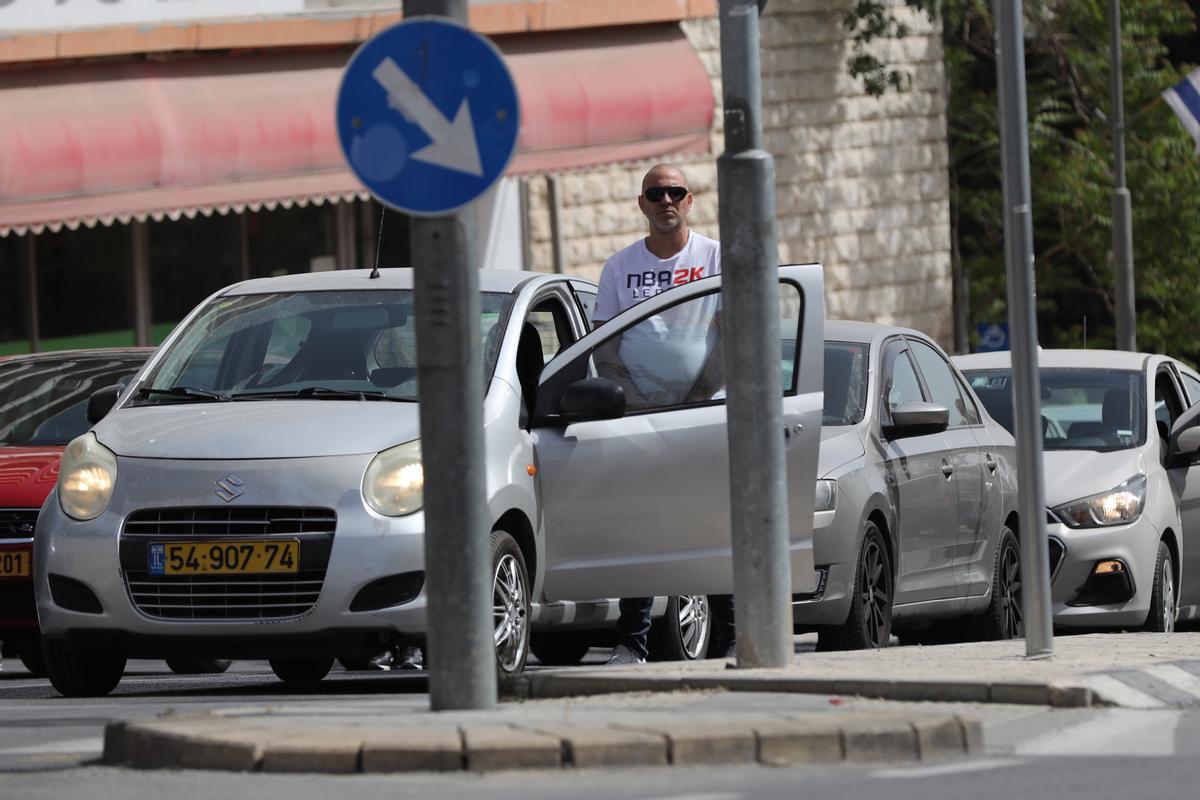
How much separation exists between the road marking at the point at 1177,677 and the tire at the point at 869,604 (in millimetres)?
1955

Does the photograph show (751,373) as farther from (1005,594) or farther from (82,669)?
(1005,594)

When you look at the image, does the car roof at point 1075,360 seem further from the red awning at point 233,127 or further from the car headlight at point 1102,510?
the red awning at point 233,127

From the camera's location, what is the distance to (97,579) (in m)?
9.88

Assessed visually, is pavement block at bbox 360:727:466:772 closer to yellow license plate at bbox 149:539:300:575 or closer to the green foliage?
yellow license plate at bbox 149:539:300:575

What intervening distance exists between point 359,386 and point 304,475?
2.94 ft

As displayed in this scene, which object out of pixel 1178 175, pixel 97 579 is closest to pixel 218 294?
pixel 97 579

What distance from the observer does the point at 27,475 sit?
12141 millimetres

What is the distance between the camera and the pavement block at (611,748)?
6973mm

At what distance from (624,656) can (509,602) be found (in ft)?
2.87

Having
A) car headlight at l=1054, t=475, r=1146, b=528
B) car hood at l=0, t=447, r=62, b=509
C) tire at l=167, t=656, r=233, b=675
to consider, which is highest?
car hood at l=0, t=447, r=62, b=509

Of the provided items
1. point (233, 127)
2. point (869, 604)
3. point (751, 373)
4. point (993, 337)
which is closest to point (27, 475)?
point (869, 604)

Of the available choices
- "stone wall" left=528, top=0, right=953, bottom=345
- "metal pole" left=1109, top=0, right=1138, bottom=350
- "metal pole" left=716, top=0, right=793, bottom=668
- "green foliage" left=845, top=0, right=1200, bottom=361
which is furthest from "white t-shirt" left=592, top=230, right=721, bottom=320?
"green foliage" left=845, top=0, right=1200, bottom=361

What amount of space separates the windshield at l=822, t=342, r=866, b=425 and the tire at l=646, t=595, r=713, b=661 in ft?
3.34

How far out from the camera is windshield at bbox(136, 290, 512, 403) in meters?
10.6
